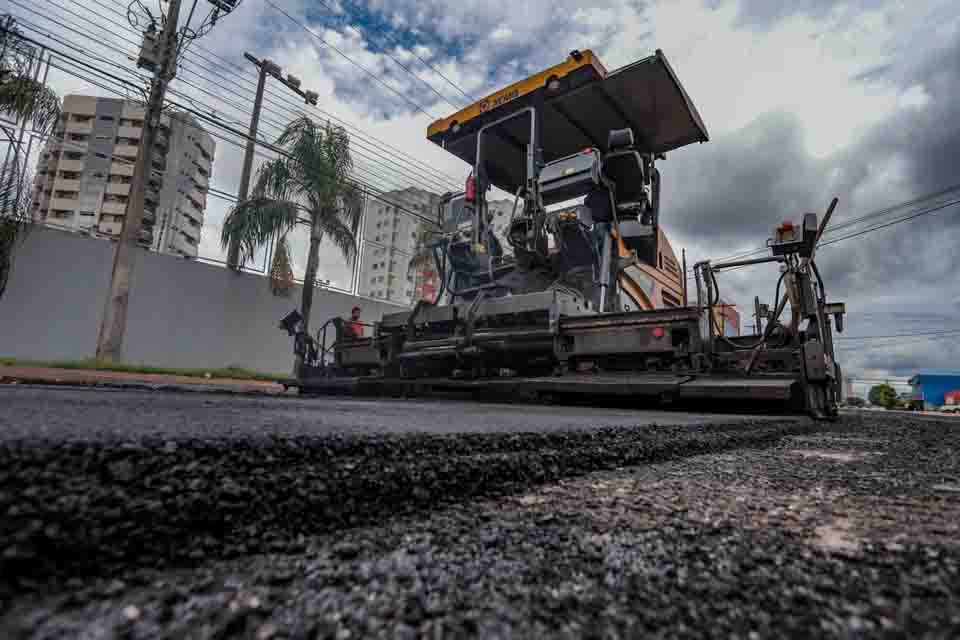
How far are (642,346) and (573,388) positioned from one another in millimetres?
506

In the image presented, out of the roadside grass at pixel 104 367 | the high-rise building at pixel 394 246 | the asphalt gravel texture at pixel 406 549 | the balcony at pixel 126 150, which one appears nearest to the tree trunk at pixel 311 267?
the high-rise building at pixel 394 246

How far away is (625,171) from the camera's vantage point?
153 inches

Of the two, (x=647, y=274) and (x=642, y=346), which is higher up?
(x=647, y=274)

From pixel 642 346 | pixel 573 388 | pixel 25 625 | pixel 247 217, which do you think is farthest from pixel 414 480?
pixel 247 217

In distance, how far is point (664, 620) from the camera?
382 millimetres

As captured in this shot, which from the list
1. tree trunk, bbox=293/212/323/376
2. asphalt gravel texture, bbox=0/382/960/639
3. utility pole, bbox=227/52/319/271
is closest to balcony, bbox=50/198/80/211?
utility pole, bbox=227/52/319/271

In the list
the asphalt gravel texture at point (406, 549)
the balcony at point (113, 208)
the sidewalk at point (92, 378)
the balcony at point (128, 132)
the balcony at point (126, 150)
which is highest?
the balcony at point (128, 132)

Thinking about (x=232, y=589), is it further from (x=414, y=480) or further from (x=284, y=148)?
(x=284, y=148)

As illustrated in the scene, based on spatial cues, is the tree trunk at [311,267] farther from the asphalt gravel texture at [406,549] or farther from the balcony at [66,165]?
the asphalt gravel texture at [406,549]

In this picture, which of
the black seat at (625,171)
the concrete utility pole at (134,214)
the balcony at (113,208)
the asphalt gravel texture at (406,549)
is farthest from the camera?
the balcony at (113,208)

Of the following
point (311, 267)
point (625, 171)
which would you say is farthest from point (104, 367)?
point (625, 171)

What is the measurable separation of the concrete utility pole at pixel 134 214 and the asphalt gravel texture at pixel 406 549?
907cm

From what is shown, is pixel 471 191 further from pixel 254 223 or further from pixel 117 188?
pixel 117 188

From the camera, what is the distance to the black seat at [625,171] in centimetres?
378
